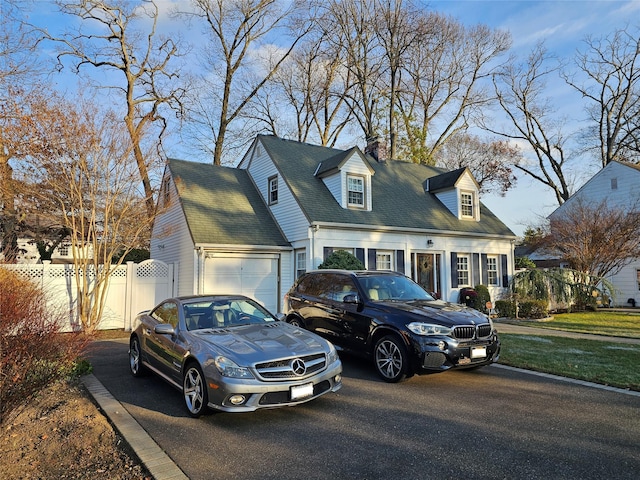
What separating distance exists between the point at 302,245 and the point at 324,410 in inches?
407

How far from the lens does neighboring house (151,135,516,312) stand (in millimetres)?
14953

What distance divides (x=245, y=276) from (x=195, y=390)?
10.3 m

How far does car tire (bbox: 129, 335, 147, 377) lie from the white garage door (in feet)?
23.5

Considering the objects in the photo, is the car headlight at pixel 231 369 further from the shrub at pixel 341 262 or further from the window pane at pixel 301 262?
the window pane at pixel 301 262

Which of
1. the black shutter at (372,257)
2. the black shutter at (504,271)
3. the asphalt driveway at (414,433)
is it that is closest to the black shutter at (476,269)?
the black shutter at (504,271)

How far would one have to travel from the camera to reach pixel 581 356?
8.33 m

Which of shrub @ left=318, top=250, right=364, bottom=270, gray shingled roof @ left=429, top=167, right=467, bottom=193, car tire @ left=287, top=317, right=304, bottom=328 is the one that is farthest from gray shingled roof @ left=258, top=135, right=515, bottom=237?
car tire @ left=287, top=317, right=304, bottom=328

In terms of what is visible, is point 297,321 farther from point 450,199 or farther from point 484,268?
point 450,199

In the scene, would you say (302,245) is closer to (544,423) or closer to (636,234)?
(544,423)

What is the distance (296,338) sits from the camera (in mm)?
5484

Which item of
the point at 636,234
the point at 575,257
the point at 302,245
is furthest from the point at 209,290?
the point at 636,234

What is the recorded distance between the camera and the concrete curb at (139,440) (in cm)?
355

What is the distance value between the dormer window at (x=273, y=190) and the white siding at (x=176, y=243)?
3.63 metres

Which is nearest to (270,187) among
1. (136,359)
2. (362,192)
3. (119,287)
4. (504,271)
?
(362,192)
